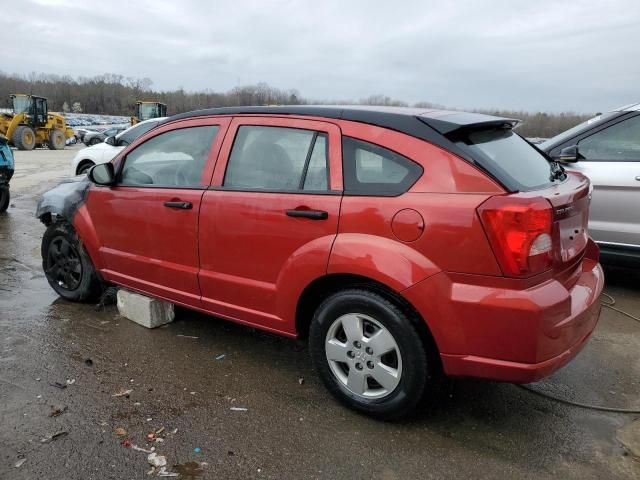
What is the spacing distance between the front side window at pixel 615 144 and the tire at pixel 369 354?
3.39 metres

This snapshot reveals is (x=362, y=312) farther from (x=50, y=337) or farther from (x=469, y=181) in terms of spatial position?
(x=50, y=337)

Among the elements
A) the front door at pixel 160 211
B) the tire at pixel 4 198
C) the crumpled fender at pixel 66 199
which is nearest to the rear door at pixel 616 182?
the front door at pixel 160 211

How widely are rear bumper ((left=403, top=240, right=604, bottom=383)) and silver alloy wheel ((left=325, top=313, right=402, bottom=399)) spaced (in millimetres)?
287

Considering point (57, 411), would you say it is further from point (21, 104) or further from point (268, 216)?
point (21, 104)

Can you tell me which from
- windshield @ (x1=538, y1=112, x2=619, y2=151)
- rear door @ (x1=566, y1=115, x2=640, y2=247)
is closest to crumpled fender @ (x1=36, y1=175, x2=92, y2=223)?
windshield @ (x1=538, y1=112, x2=619, y2=151)

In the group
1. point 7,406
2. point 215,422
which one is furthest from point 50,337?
point 215,422

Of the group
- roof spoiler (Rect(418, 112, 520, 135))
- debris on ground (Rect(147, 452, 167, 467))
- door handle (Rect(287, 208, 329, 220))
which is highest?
roof spoiler (Rect(418, 112, 520, 135))

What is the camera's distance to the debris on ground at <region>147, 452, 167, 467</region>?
8.12 feet

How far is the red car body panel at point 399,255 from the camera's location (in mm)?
2359

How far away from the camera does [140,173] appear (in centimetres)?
388

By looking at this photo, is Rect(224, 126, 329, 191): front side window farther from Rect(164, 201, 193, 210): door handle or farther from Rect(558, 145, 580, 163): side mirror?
Rect(558, 145, 580, 163): side mirror

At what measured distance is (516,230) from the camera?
2293 millimetres

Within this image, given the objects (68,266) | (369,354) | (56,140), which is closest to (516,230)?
(369,354)

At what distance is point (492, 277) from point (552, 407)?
1219 millimetres
